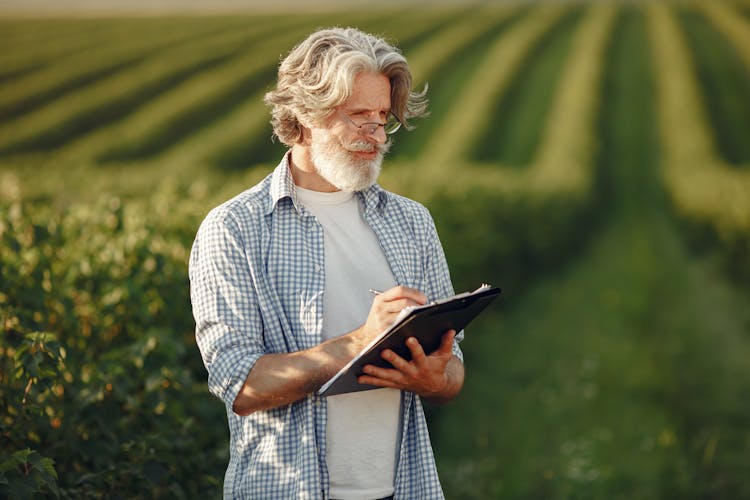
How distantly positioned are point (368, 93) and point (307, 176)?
0.30 m

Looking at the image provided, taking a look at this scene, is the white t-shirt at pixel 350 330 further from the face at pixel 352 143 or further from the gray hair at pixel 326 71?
the gray hair at pixel 326 71

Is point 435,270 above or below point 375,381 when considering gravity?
above

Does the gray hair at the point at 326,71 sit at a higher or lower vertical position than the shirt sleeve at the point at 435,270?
higher

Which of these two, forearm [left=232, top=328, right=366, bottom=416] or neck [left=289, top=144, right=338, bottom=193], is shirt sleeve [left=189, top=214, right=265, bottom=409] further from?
neck [left=289, top=144, right=338, bottom=193]

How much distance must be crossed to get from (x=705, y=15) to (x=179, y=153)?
2705 cm

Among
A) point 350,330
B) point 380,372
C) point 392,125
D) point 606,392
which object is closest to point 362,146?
point 392,125

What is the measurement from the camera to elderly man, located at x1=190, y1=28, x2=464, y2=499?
207 centimetres

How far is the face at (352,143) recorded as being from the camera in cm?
228

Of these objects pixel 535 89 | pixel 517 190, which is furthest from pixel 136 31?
pixel 517 190

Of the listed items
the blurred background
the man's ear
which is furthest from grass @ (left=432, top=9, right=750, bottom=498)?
the man's ear

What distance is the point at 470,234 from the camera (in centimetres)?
947

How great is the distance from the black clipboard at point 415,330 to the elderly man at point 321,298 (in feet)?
0.09

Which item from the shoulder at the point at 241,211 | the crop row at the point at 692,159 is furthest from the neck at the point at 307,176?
the crop row at the point at 692,159

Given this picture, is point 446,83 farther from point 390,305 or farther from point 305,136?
point 390,305
